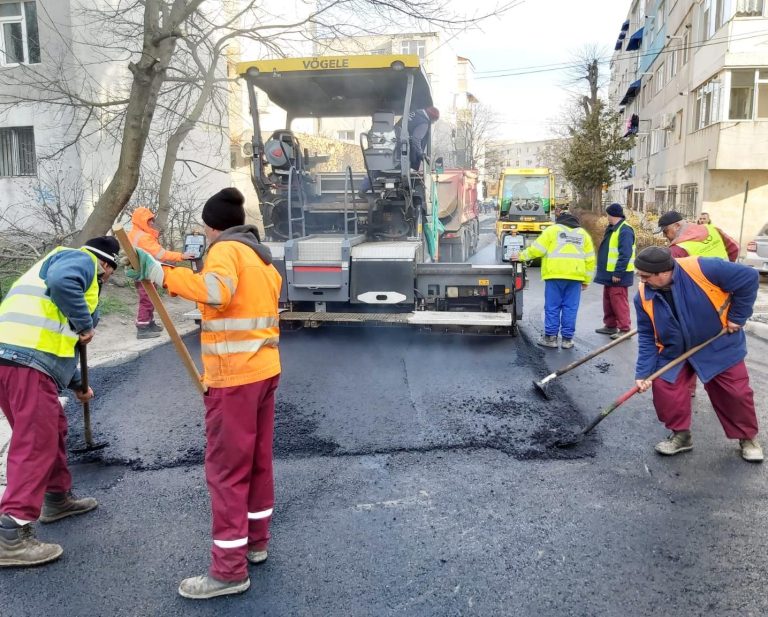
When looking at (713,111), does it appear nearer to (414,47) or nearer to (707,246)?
(707,246)

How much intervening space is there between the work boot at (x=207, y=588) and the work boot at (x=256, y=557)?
0.20m

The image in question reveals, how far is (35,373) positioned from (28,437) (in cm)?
30

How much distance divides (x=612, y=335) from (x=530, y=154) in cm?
11778

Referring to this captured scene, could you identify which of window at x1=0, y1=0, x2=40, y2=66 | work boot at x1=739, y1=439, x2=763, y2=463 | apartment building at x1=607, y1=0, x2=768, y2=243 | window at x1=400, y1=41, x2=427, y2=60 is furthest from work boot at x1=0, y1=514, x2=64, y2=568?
window at x1=400, y1=41, x2=427, y2=60

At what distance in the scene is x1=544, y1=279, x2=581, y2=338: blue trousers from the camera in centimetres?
724

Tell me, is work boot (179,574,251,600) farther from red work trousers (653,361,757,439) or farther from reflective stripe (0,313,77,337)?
red work trousers (653,361,757,439)

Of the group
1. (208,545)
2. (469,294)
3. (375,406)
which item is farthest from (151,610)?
(469,294)

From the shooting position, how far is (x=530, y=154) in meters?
120

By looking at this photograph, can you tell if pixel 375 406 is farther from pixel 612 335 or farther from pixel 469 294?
pixel 612 335

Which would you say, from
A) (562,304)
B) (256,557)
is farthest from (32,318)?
(562,304)

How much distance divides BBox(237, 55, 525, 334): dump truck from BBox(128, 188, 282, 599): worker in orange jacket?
396cm

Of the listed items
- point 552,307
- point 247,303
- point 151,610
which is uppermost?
point 247,303

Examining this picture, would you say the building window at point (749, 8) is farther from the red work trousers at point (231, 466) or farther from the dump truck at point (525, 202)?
the red work trousers at point (231, 466)

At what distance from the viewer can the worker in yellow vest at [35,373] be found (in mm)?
3078
